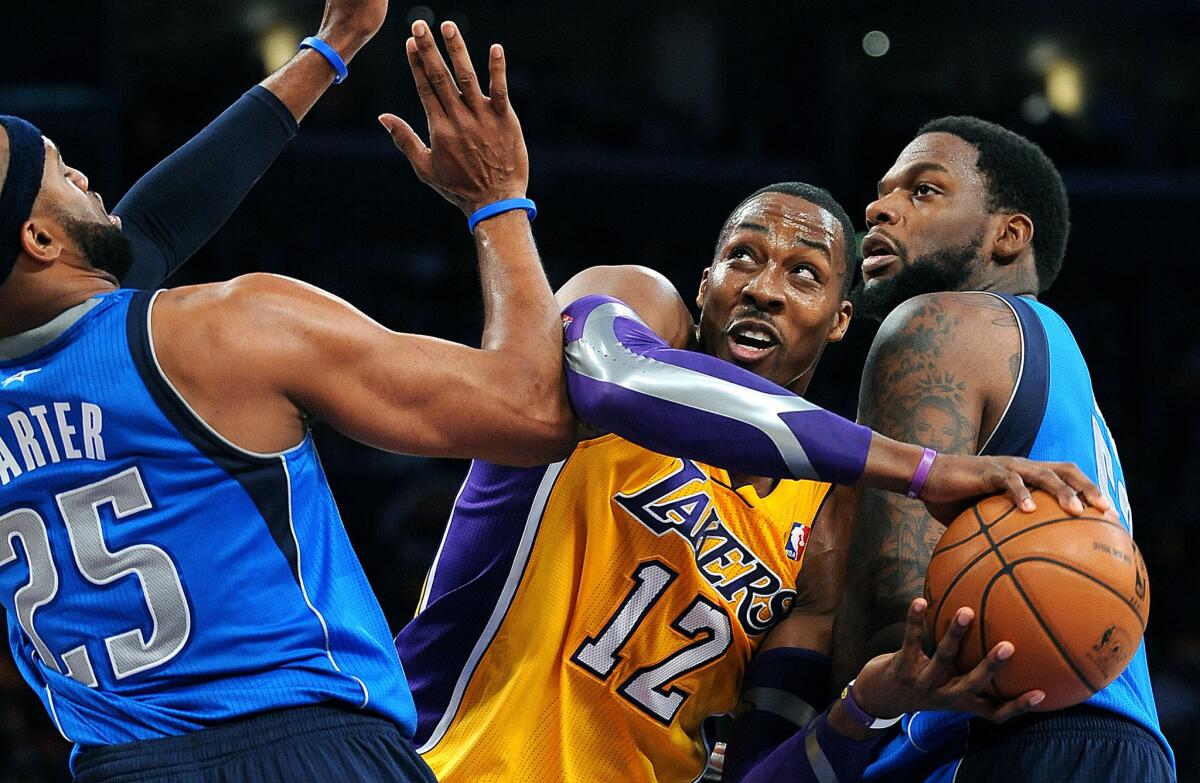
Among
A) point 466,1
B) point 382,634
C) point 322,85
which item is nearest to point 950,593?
point 382,634

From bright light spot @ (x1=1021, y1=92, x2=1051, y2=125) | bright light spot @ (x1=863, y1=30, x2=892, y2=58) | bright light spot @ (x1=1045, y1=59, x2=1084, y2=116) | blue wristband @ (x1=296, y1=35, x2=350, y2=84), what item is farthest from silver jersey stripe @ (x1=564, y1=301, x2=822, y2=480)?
bright light spot @ (x1=1045, y1=59, x2=1084, y2=116)

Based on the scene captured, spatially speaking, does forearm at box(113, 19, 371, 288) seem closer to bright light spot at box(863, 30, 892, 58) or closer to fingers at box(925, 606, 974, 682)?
fingers at box(925, 606, 974, 682)

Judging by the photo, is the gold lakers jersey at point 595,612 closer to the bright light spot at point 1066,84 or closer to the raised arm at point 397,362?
the raised arm at point 397,362

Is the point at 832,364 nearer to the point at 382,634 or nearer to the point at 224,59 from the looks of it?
the point at 224,59

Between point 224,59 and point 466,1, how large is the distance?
3280mm

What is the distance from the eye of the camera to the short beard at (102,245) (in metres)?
2.74

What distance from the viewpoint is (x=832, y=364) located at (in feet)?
44.6

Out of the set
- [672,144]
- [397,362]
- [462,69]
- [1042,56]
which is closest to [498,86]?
[462,69]

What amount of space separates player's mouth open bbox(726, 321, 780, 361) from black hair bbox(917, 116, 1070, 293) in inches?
24.9

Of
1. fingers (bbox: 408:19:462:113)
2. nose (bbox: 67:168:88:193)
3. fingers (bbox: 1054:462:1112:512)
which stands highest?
fingers (bbox: 408:19:462:113)

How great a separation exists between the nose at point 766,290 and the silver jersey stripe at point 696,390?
2.59ft

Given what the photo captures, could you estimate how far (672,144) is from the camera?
46.2ft

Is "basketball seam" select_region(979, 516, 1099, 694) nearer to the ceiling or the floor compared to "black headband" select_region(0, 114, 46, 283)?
nearer to the floor

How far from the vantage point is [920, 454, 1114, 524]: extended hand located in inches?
104
